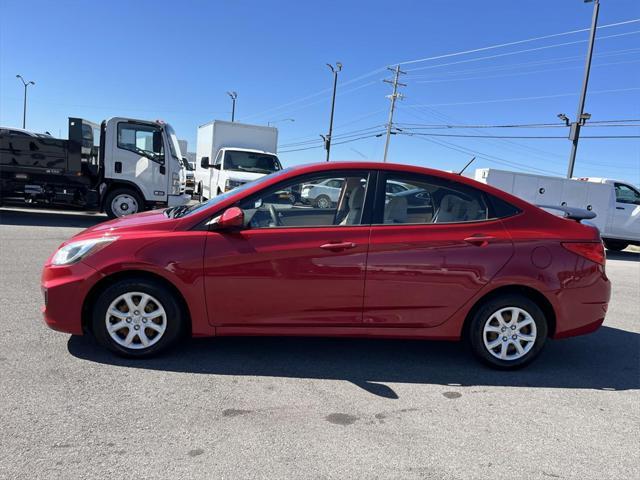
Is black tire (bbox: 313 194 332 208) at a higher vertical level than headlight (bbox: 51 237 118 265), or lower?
higher

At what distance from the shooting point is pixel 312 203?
4152mm

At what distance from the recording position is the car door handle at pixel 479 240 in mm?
3986

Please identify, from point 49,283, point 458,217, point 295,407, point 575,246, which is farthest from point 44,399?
point 575,246

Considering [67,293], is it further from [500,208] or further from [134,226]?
[500,208]

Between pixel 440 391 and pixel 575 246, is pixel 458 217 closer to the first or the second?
pixel 575 246

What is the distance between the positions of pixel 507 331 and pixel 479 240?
2.69 feet

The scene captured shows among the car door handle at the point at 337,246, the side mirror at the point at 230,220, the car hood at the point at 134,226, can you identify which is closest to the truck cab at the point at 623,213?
the car door handle at the point at 337,246

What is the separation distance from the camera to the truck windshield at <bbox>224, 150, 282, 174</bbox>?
15.6 meters

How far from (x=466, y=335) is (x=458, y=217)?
1.02 m

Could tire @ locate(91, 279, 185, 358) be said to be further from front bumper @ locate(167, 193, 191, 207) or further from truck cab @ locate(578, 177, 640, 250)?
truck cab @ locate(578, 177, 640, 250)

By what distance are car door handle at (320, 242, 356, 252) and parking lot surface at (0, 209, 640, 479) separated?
100 cm

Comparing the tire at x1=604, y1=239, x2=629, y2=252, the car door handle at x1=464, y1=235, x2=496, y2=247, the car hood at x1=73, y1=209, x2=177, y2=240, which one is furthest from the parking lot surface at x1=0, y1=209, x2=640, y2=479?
the tire at x1=604, y1=239, x2=629, y2=252

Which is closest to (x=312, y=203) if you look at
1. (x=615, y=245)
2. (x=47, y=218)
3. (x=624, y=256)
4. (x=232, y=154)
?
(x=47, y=218)

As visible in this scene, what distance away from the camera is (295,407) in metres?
3.31
